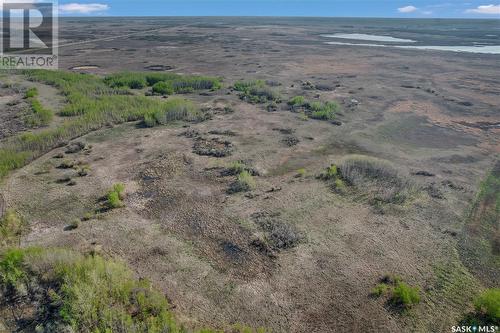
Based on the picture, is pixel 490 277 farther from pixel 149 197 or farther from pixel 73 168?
pixel 73 168

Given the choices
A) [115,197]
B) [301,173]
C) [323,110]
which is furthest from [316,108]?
Result: [115,197]


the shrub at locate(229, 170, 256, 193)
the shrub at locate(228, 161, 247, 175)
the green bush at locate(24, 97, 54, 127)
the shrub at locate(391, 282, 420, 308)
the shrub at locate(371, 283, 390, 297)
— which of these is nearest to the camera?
the shrub at locate(391, 282, 420, 308)

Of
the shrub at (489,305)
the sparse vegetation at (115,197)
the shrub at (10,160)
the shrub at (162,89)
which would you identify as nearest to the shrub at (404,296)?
the shrub at (489,305)

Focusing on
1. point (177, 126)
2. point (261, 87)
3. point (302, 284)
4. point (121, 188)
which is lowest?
point (302, 284)

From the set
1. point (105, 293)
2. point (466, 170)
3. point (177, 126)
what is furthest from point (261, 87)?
point (105, 293)

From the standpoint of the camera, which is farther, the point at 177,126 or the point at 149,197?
the point at 177,126

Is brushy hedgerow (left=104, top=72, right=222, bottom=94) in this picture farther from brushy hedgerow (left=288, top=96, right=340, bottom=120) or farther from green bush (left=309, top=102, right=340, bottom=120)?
green bush (left=309, top=102, right=340, bottom=120)

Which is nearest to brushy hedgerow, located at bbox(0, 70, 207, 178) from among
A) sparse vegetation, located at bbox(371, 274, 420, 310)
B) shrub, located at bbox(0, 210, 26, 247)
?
shrub, located at bbox(0, 210, 26, 247)
